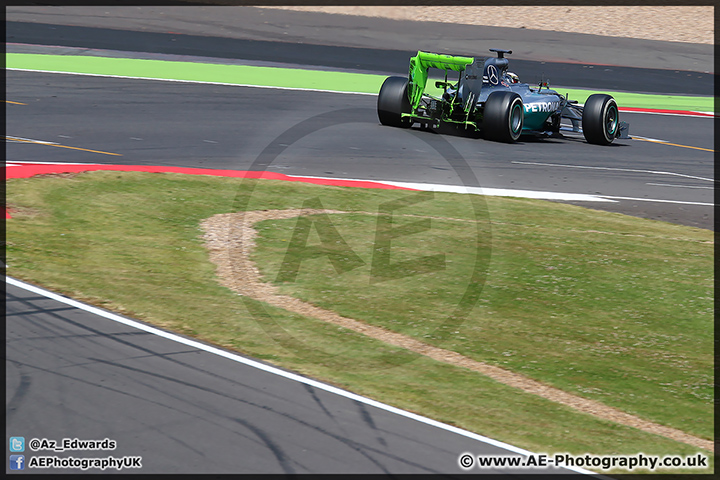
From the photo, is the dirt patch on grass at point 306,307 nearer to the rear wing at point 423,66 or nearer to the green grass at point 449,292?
the green grass at point 449,292

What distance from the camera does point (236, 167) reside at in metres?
15.9

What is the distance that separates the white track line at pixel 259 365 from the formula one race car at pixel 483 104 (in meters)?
12.2

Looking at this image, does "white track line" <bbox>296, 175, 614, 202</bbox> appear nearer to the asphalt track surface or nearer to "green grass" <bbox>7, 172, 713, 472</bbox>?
the asphalt track surface

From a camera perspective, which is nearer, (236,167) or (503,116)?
(236,167)

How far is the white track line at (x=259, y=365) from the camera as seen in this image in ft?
21.5

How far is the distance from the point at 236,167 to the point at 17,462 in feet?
34.6

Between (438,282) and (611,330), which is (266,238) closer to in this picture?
(438,282)

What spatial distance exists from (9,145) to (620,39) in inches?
1226

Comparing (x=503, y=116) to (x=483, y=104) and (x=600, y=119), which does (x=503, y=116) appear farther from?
(x=600, y=119)

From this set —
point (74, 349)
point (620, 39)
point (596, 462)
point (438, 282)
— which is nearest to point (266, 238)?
point (438, 282)

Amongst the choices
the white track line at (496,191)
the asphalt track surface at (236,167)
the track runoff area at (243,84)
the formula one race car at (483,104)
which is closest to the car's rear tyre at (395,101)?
the formula one race car at (483,104)

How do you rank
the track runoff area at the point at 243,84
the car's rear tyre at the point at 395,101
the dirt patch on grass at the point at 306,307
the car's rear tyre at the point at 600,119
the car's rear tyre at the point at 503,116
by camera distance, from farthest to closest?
the car's rear tyre at the point at 600,119, the car's rear tyre at the point at 395,101, the car's rear tyre at the point at 503,116, the track runoff area at the point at 243,84, the dirt patch on grass at the point at 306,307

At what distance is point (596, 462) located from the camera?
20.8 ft

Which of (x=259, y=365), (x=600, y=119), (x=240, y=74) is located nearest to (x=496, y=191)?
(x=600, y=119)
